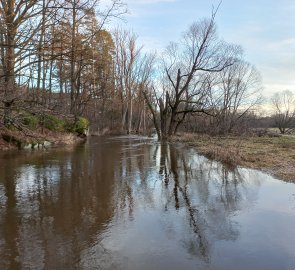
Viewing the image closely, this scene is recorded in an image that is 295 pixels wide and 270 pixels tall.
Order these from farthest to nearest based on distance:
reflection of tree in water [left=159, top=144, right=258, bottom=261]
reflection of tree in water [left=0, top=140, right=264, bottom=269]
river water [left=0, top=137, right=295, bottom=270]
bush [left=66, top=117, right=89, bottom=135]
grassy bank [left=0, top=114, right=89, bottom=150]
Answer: bush [left=66, top=117, right=89, bottom=135] → grassy bank [left=0, top=114, right=89, bottom=150] → reflection of tree in water [left=159, top=144, right=258, bottom=261] → reflection of tree in water [left=0, top=140, right=264, bottom=269] → river water [left=0, top=137, right=295, bottom=270]

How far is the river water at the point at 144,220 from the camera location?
193 inches

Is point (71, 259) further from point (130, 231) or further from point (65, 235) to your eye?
point (130, 231)

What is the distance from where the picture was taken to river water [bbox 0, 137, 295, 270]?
16.1ft

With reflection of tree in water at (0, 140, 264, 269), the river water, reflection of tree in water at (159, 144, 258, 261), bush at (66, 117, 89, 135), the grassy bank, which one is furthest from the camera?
bush at (66, 117, 89, 135)

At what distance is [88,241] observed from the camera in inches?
217

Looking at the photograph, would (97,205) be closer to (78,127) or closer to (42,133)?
(42,133)

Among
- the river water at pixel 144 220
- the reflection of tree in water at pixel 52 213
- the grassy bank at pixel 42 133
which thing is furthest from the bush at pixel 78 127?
the river water at pixel 144 220

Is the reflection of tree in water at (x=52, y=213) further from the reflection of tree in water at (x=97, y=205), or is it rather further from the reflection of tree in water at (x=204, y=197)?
the reflection of tree in water at (x=204, y=197)

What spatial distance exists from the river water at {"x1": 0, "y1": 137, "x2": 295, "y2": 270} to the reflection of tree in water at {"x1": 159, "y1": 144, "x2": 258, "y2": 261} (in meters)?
0.02

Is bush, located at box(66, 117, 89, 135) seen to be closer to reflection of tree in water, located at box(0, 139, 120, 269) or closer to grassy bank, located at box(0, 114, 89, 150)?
grassy bank, located at box(0, 114, 89, 150)

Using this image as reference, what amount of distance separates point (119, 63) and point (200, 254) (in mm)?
46019

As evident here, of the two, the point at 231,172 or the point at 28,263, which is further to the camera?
the point at 231,172

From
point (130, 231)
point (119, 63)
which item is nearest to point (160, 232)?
point (130, 231)

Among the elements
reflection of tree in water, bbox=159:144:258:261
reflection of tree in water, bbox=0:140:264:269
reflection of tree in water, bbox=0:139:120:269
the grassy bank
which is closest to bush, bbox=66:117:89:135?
the grassy bank
